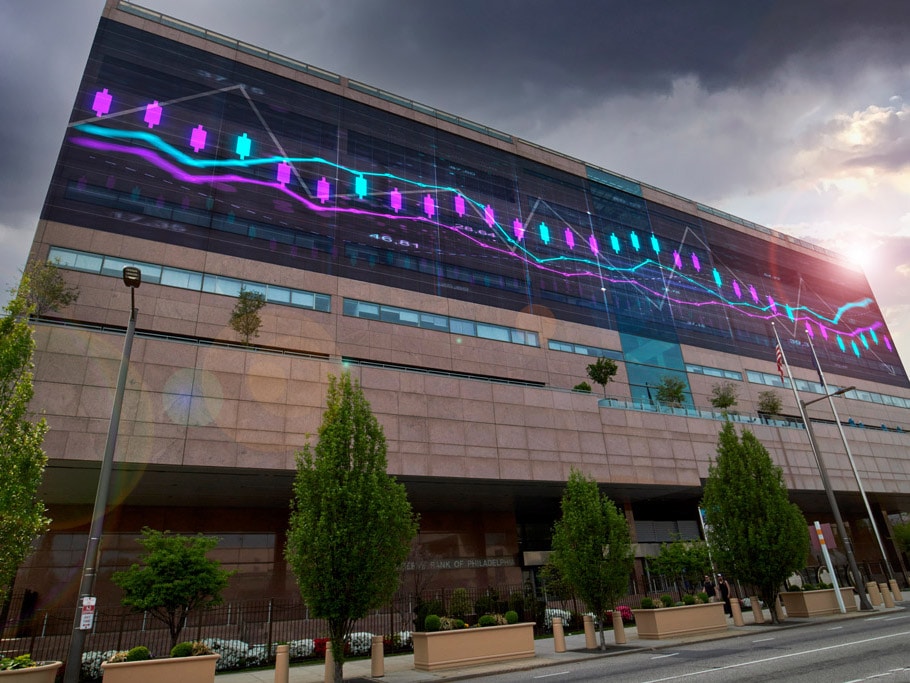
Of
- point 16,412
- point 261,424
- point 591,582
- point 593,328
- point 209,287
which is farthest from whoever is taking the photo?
point 593,328

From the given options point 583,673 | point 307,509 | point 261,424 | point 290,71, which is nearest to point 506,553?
point 261,424

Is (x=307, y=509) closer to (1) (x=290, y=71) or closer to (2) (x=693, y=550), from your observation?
(2) (x=693, y=550)

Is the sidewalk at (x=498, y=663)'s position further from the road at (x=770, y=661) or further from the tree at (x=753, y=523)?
the tree at (x=753, y=523)

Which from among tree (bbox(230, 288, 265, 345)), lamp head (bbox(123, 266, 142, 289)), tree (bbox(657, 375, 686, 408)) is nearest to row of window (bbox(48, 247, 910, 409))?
tree (bbox(230, 288, 265, 345))

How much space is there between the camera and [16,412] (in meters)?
15.1

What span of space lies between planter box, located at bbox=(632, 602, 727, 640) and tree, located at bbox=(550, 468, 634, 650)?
2.59 metres

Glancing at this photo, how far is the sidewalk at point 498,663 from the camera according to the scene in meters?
17.5

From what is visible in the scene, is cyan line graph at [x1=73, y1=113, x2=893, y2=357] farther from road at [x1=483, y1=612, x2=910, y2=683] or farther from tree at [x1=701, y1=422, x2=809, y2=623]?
road at [x1=483, y1=612, x2=910, y2=683]

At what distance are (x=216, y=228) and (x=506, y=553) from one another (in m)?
28.5

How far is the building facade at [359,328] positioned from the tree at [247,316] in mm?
1100

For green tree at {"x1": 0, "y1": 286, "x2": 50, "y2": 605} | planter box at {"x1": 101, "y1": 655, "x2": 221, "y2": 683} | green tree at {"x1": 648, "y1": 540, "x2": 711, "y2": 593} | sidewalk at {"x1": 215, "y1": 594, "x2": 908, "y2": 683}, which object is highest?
green tree at {"x1": 0, "y1": 286, "x2": 50, "y2": 605}

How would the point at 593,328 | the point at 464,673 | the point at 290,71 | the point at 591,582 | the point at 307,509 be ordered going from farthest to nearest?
the point at 593,328
the point at 290,71
the point at 591,582
the point at 464,673
the point at 307,509

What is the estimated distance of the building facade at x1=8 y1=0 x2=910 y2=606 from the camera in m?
26.3
